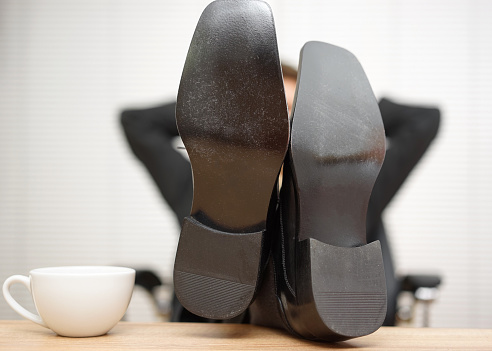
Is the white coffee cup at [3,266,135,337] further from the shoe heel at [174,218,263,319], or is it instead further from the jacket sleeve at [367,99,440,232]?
the jacket sleeve at [367,99,440,232]

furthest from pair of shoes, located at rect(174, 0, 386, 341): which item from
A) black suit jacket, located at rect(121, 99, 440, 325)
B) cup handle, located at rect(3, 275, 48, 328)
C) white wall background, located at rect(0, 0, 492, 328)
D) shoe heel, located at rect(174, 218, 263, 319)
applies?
white wall background, located at rect(0, 0, 492, 328)

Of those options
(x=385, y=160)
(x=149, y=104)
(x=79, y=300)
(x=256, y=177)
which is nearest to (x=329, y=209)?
(x=256, y=177)

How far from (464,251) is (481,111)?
1.73 feet

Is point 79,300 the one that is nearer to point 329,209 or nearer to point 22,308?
point 22,308

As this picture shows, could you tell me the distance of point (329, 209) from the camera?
442 millimetres

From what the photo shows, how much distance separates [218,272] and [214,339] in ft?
0.20

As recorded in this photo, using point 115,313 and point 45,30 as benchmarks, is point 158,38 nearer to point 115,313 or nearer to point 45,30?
point 45,30

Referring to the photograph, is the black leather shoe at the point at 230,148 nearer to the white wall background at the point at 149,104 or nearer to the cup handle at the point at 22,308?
the cup handle at the point at 22,308

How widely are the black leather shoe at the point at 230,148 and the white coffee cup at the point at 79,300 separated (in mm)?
57

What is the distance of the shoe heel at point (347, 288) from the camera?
403 millimetres

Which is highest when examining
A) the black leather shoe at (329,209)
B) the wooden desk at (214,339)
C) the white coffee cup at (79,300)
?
the black leather shoe at (329,209)

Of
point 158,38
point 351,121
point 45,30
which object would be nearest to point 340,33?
point 158,38

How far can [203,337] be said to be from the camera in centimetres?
46

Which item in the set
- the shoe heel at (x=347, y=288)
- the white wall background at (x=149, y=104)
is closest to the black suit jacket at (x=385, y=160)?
the shoe heel at (x=347, y=288)
